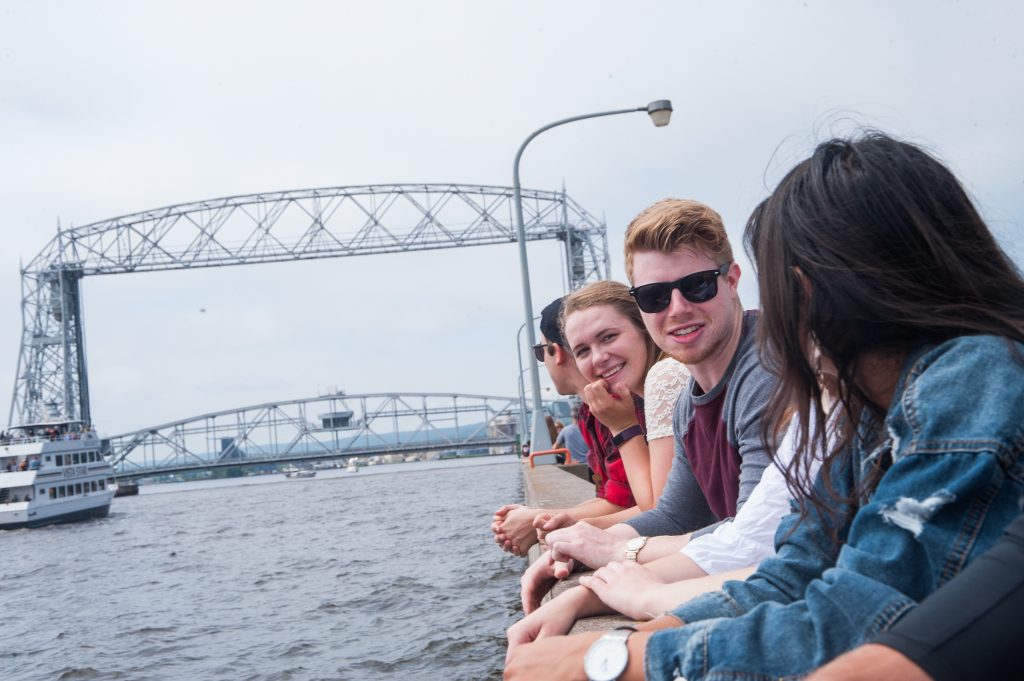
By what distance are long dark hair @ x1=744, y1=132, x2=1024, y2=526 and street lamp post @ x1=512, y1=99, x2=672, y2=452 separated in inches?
396

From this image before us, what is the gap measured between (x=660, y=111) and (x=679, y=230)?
906cm

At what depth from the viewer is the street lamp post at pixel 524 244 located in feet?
35.8

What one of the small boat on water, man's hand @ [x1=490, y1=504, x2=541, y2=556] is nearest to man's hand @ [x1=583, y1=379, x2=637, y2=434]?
man's hand @ [x1=490, y1=504, x2=541, y2=556]

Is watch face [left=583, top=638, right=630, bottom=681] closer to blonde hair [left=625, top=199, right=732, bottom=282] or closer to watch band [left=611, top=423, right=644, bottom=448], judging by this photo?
blonde hair [left=625, top=199, right=732, bottom=282]

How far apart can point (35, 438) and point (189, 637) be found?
32962 millimetres

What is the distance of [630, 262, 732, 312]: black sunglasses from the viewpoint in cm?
224

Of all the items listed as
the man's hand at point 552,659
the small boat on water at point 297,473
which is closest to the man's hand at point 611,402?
the man's hand at point 552,659

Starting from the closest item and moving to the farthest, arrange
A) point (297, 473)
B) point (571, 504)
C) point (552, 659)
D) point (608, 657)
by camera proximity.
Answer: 1. point (608, 657)
2. point (552, 659)
3. point (571, 504)
4. point (297, 473)

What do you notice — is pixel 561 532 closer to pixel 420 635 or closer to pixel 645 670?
pixel 645 670

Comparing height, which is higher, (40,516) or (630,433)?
(630,433)

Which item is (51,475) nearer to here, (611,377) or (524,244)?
(524,244)

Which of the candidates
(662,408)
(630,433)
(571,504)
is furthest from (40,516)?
(662,408)

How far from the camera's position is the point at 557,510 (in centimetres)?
295

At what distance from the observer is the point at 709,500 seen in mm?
2338
